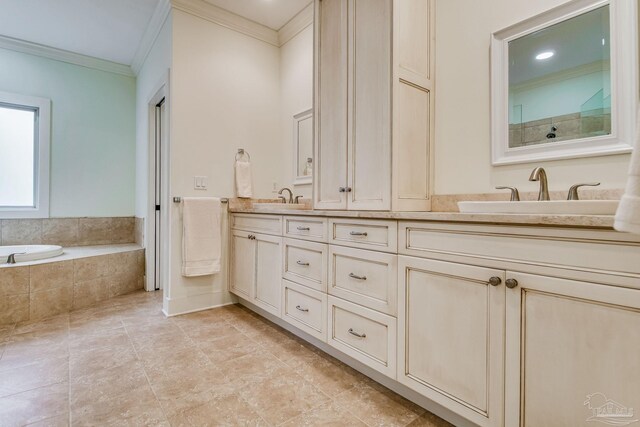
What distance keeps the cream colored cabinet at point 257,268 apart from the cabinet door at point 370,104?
29.5 inches

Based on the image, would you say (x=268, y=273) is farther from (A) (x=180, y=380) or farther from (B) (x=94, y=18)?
(B) (x=94, y=18)

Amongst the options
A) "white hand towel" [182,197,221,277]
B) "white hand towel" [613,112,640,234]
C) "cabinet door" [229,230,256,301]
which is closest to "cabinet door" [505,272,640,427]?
"white hand towel" [613,112,640,234]

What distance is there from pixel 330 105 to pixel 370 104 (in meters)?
0.34

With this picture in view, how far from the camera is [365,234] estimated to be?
155 centimetres

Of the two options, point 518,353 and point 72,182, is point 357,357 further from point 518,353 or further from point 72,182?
point 72,182

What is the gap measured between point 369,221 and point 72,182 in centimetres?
384

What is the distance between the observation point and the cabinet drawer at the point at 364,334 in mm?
1426

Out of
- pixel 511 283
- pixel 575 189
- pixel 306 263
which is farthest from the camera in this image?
pixel 306 263

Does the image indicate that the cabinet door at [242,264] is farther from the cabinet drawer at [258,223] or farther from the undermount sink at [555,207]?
the undermount sink at [555,207]

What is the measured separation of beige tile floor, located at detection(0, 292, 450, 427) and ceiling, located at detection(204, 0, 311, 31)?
2.70 meters

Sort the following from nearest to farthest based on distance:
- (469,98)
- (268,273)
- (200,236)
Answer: (469,98) → (268,273) → (200,236)

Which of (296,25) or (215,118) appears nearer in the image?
(215,118)

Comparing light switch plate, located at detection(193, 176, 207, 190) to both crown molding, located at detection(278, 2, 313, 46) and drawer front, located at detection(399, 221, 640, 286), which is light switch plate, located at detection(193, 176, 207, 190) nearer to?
crown molding, located at detection(278, 2, 313, 46)

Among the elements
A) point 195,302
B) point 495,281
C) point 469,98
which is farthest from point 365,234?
point 195,302
